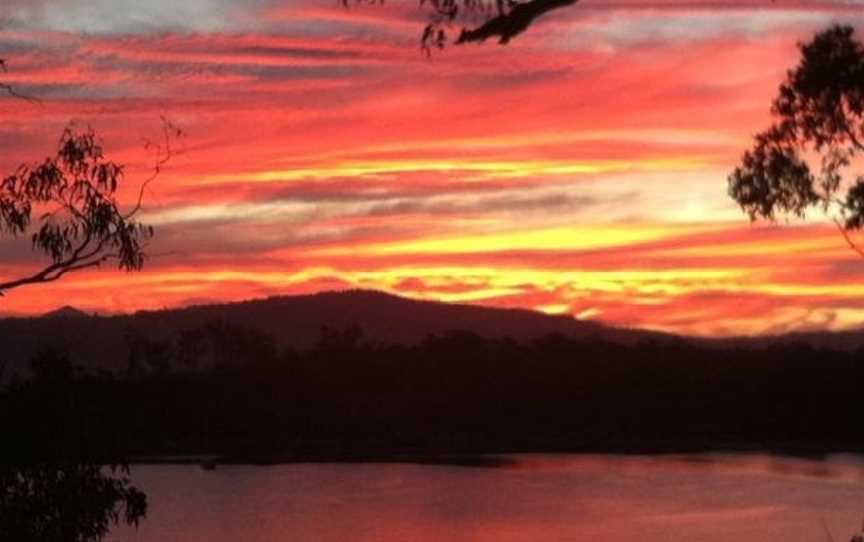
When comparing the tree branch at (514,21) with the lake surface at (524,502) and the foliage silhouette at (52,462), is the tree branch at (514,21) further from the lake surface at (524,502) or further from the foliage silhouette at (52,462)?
the lake surface at (524,502)

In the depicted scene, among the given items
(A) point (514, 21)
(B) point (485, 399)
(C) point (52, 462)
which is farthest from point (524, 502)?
(A) point (514, 21)

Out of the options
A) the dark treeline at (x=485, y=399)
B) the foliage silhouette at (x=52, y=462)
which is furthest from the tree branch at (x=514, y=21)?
the dark treeline at (x=485, y=399)

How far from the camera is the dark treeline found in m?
54.8

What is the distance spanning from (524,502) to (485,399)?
20991 mm

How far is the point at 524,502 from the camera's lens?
142 ft

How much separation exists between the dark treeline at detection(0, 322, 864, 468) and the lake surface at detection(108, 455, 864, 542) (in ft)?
6.03

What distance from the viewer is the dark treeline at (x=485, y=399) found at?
54.8m

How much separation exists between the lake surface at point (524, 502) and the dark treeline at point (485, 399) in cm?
184

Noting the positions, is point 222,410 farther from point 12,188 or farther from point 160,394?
point 12,188

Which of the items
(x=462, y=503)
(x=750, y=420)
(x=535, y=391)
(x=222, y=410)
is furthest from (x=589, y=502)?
(x=222, y=410)

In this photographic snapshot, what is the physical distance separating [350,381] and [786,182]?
48.9 metres

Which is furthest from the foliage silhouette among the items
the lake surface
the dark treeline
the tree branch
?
the dark treeline

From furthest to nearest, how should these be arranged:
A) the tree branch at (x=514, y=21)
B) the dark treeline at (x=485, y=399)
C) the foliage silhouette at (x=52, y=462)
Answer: the dark treeline at (x=485, y=399)
the foliage silhouette at (x=52, y=462)
the tree branch at (x=514, y=21)

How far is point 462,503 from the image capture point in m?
43.7
